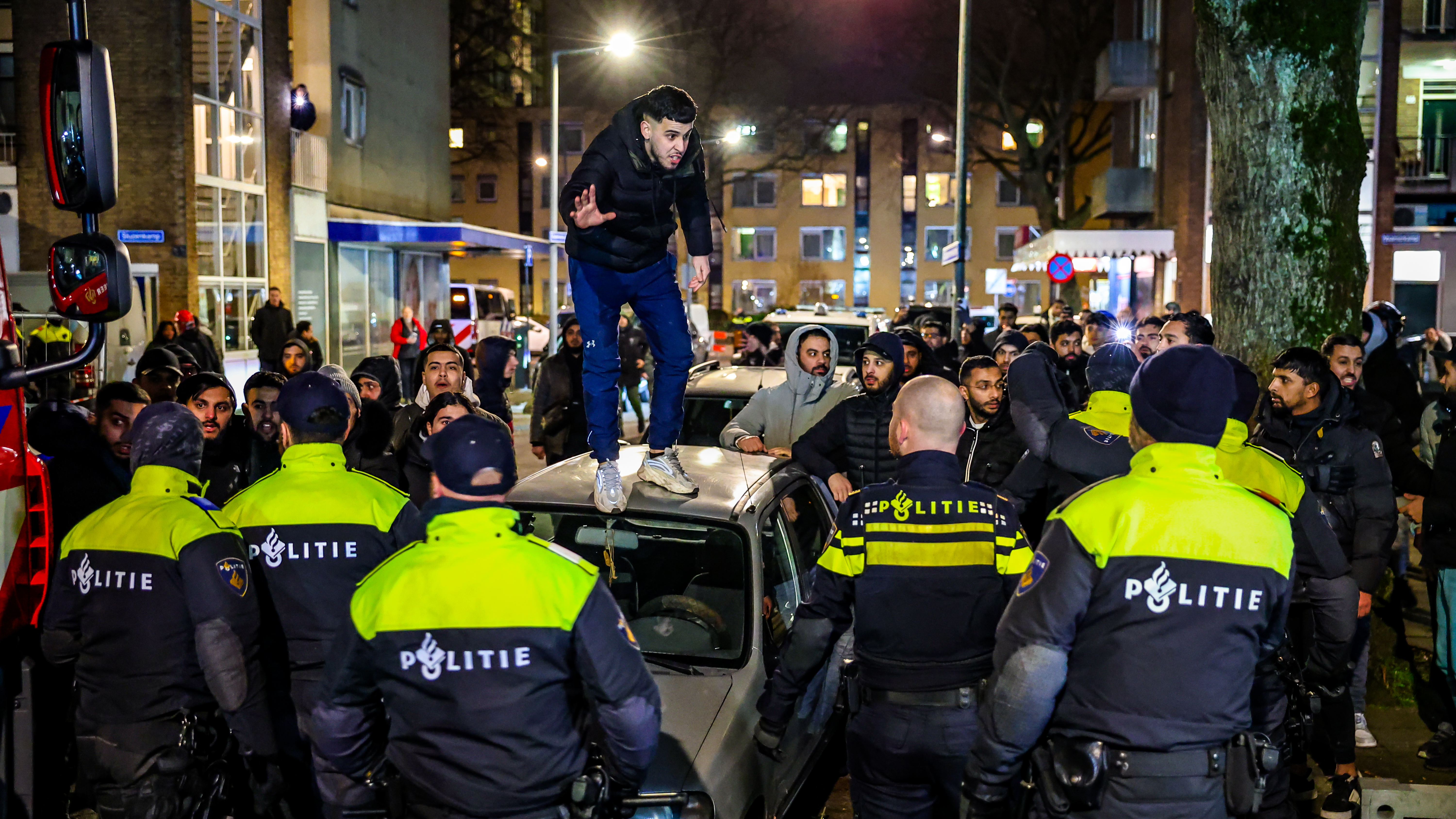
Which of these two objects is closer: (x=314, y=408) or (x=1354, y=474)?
(x=314, y=408)

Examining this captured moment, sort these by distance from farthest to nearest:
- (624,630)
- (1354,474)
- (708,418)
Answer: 1. (708,418)
2. (1354,474)
3. (624,630)

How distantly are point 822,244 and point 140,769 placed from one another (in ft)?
211

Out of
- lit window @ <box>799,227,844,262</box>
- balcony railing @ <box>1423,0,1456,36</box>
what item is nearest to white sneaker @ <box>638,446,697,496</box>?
balcony railing @ <box>1423,0,1456,36</box>

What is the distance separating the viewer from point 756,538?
4.91 meters

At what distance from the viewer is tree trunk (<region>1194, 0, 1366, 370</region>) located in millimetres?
8664

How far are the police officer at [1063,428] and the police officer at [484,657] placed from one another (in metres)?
→ 2.55

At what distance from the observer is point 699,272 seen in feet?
18.0

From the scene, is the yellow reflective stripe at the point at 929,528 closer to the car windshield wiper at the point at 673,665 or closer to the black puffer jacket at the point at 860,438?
the car windshield wiper at the point at 673,665

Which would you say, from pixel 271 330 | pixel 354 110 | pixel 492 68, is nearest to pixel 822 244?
pixel 492 68

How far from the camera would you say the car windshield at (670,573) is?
4.81 metres

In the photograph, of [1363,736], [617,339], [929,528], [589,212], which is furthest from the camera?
[1363,736]

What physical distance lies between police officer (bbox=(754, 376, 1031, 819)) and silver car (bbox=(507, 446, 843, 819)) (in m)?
0.32

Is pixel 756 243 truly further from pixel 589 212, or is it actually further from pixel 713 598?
pixel 713 598

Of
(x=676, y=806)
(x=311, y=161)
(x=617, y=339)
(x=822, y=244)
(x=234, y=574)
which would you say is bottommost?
(x=676, y=806)
